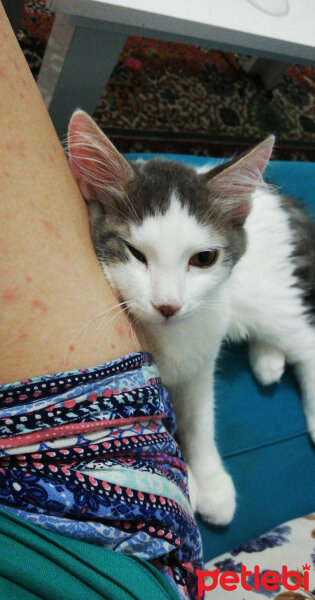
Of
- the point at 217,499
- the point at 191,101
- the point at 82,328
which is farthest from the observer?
the point at 191,101

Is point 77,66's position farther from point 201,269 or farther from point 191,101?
point 191,101

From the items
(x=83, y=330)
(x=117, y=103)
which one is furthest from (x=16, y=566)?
(x=117, y=103)

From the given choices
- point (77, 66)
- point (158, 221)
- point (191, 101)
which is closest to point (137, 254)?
point (158, 221)

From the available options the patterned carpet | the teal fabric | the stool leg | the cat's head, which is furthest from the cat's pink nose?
the patterned carpet

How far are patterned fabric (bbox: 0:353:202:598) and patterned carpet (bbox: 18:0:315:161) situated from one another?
126cm

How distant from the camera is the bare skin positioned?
0.47 m

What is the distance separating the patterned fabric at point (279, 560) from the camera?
608 millimetres

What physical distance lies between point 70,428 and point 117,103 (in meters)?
1.50

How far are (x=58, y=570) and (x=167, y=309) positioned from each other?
1.02 ft

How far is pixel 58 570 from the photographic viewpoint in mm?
402

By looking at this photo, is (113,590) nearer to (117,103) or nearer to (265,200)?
(265,200)

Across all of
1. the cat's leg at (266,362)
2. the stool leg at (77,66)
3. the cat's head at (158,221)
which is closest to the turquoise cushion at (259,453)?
the cat's leg at (266,362)

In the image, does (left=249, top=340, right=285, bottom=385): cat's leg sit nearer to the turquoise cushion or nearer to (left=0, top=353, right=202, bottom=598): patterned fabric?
the turquoise cushion

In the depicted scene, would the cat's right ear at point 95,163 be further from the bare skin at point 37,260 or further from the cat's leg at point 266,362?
the cat's leg at point 266,362
